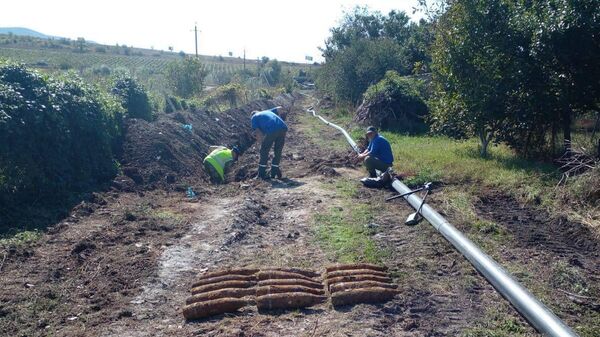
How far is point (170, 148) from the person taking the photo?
13086mm

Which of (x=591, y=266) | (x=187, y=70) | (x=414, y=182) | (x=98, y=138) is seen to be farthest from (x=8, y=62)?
(x=187, y=70)

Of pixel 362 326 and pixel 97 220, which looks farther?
pixel 97 220

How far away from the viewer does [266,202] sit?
966cm

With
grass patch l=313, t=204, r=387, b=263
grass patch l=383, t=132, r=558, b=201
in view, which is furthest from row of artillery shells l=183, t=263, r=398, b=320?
grass patch l=383, t=132, r=558, b=201

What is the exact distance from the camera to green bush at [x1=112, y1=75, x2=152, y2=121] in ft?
56.9

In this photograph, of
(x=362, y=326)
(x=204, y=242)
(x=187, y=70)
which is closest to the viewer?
(x=362, y=326)

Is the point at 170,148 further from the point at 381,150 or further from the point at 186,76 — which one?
the point at 186,76

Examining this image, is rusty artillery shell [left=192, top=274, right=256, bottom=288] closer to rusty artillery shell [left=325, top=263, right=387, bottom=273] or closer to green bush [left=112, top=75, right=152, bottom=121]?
rusty artillery shell [left=325, top=263, right=387, bottom=273]

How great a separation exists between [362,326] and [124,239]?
13.6ft

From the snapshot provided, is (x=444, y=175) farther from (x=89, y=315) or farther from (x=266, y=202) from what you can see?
(x=89, y=315)

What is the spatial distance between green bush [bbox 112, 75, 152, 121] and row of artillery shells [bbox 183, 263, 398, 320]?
12745 mm

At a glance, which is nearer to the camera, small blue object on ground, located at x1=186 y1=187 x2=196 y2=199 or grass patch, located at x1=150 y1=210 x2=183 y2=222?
grass patch, located at x1=150 y1=210 x2=183 y2=222

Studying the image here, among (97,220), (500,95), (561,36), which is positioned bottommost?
(97,220)

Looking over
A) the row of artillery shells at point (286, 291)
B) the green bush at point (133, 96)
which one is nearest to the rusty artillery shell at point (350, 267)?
the row of artillery shells at point (286, 291)
